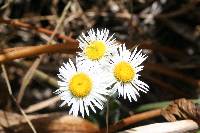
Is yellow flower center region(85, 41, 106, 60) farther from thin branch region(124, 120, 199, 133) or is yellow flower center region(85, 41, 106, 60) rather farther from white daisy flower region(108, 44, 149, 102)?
thin branch region(124, 120, 199, 133)

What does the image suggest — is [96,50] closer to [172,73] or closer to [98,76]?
[98,76]

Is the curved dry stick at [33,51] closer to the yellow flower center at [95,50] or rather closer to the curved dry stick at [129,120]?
the yellow flower center at [95,50]

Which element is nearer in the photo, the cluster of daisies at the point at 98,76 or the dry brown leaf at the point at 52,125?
the cluster of daisies at the point at 98,76

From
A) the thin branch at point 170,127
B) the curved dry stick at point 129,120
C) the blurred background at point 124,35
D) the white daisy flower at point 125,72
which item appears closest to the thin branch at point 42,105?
the blurred background at point 124,35

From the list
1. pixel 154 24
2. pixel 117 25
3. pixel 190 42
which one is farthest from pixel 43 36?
pixel 190 42

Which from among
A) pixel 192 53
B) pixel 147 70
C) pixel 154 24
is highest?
pixel 154 24

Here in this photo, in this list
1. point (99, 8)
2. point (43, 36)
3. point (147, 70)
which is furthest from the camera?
→ point (99, 8)

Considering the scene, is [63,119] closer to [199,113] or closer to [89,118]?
[89,118]
